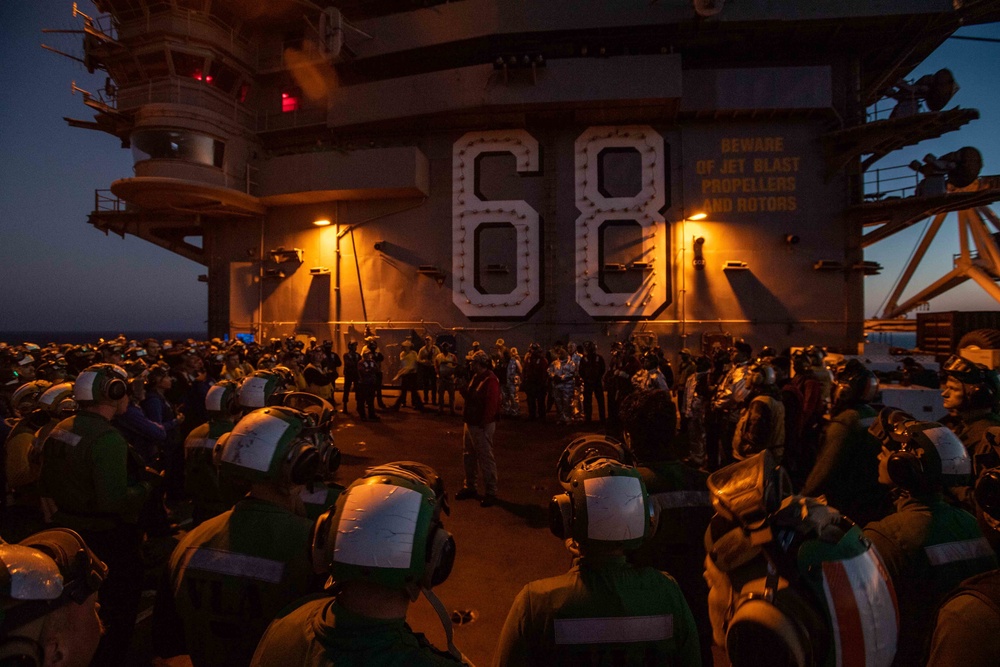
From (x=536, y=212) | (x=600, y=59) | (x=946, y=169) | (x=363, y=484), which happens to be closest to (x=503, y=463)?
(x=363, y=484)

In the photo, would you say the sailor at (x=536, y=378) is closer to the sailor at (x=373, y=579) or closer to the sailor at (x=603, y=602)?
the sailor at (x=603, y=602)

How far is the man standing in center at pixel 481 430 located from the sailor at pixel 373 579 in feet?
17.0

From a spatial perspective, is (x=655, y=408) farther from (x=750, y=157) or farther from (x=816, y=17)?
(x=816, y=17)

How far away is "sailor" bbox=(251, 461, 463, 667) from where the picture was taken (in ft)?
4.36

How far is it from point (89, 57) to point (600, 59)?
67.4ft

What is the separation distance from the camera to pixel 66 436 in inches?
127

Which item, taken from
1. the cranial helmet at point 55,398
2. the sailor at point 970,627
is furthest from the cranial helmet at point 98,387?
the sailor at point 970,627

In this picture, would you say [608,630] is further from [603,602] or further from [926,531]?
[926,531]

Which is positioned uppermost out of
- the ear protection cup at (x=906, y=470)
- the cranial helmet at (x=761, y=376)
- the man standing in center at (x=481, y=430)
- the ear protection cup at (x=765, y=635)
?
the cranial helmet at (x=761, y=376)

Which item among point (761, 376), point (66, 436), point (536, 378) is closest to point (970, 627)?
point (761, 376)

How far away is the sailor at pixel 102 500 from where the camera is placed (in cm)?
317

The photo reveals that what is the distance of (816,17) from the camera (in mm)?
15867

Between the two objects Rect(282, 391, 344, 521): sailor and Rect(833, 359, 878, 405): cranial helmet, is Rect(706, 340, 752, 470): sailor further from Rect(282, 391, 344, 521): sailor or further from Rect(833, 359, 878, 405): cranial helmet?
Rect(282, 391, 344, 521): sailor

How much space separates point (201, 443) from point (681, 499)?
380cm
